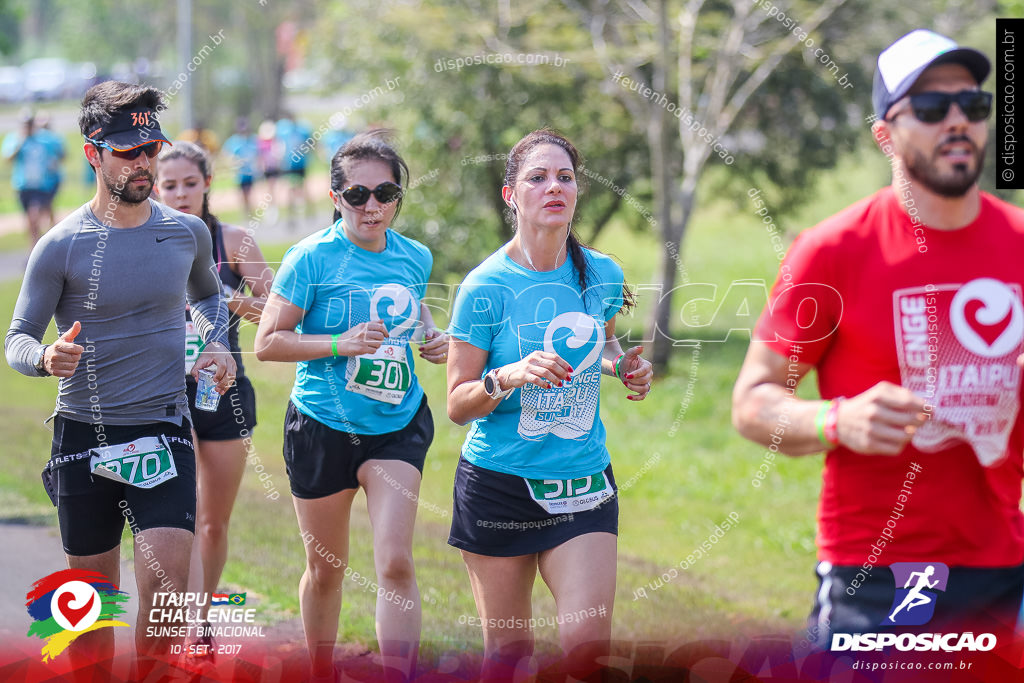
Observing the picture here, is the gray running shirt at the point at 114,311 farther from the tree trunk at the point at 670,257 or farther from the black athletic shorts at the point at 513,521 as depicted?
the tree trunk at the point at 670,257

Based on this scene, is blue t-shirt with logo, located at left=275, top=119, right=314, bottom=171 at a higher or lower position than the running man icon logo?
higher

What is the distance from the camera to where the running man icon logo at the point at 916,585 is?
2.89 m

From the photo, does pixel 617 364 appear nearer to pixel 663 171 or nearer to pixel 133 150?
pixel 133 150

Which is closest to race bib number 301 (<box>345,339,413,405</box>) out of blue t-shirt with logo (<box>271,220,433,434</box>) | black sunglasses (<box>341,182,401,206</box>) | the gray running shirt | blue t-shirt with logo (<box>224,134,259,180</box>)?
blue t-shirt with logo (<box>271,220,433,434</box>)

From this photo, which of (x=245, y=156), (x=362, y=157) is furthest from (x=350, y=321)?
(x=245, y=156)

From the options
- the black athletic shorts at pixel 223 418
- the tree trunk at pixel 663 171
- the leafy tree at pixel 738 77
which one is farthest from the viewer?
the leafy tree at pixel 738 77

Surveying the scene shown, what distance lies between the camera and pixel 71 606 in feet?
13.5

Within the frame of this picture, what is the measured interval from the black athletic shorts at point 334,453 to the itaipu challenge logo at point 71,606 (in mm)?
843

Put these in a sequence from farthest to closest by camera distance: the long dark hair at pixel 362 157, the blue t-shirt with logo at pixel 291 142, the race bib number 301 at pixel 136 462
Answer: the blue t-shirt with logo at pixel 291 142, the long dark hair at pixel 362 157, the race bib number 301 at pixel 136 462

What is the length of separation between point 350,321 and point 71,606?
5.03 ft

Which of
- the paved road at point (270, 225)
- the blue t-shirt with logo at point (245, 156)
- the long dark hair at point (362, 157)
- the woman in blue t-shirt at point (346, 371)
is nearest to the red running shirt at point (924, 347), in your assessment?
the woman in blue t-shirt at point (346, 371)

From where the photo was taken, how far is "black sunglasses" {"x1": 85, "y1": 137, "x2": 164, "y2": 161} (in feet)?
12.7

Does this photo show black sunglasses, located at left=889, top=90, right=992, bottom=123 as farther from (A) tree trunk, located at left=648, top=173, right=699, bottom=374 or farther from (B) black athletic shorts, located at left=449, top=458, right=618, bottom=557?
(A) tree trunk, located at left=648, top=173, right=699, bottom=374

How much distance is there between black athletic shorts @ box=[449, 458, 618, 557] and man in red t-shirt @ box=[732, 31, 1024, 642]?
100 centimetres
